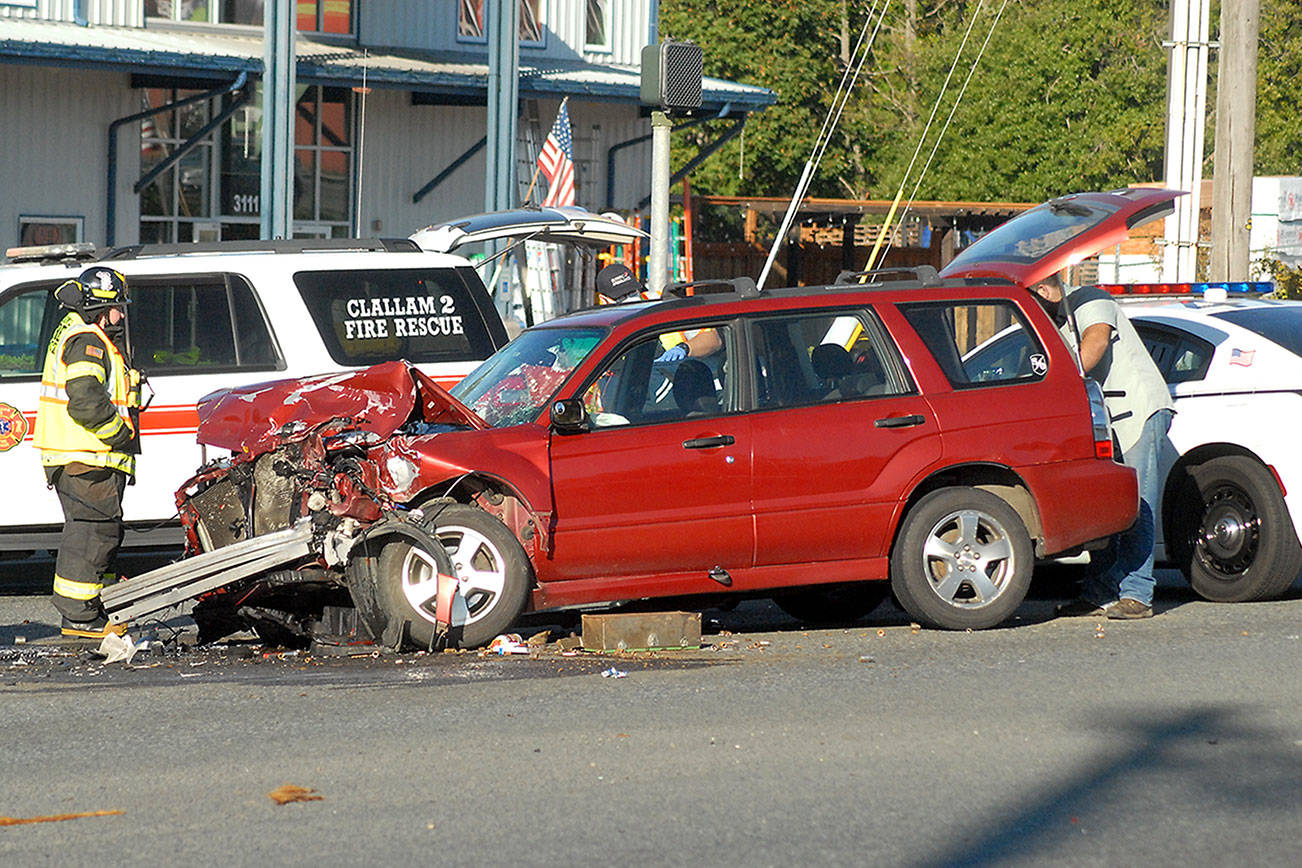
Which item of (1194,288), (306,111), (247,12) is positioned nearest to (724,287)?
(1194,288)

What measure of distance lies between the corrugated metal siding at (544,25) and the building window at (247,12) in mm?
296

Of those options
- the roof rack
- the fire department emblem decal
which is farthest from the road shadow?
the roof rack

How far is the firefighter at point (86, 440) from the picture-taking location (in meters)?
8.95

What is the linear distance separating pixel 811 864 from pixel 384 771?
5.63 feet

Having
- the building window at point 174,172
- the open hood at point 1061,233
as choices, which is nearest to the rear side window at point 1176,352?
the open hood at point 1061,233

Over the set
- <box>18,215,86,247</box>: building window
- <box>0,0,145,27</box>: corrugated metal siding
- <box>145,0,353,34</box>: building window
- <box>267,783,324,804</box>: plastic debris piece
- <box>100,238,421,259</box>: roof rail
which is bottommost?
<box>267,783,324,804</box>: plastic debris piece

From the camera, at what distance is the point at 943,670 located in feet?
26.1

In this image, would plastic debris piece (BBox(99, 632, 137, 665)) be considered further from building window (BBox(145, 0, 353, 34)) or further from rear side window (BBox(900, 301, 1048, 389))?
building window (BBox(145, 0, 353, 34))

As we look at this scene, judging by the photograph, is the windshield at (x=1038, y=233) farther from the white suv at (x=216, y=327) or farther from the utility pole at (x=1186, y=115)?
the utility pole at (x=1186, y=115)

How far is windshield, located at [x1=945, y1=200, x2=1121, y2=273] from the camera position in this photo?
386 inches

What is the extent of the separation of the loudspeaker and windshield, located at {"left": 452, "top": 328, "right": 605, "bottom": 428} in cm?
375

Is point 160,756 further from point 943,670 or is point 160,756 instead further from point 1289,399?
point 1289,399

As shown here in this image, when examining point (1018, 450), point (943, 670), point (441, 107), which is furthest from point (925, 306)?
point (441, 107)

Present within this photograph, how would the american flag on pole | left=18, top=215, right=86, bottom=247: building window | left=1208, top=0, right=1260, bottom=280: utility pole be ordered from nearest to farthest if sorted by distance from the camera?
left=1208, top=0, right=1260, bottom=280: utility pole, the american flag on pole, left=18, top=215, right=86, bottom=247: building window
